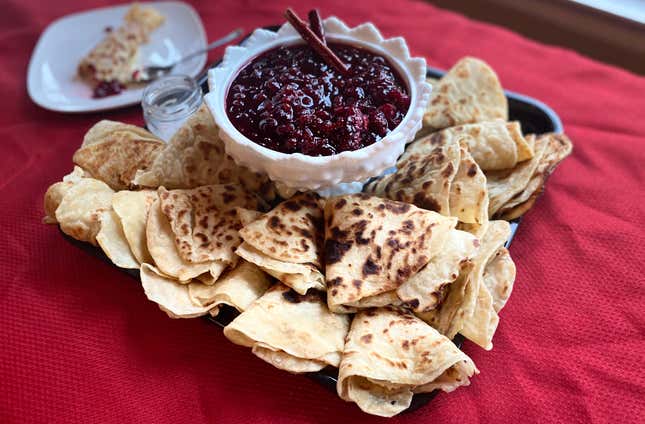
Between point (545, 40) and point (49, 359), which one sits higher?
point (545, 40)

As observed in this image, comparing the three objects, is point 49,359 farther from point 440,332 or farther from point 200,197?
point 440,332

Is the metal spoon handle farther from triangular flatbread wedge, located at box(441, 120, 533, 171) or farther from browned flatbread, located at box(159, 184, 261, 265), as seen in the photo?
triangular flatbread wedge, located at box(441, 120, 533, 171)

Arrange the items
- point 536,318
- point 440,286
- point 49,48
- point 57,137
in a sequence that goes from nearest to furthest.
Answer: point 440,286, point 536,318, point 57,137, point 49,48

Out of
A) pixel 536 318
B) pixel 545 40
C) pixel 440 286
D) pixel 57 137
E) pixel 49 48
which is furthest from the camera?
pixel 545 40

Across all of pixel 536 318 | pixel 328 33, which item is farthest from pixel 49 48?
pixel 536 318

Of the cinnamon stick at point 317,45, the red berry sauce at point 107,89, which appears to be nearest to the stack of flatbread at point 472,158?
the cinnamon stick at point 317,45

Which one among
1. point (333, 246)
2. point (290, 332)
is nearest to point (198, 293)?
point (290, 332)

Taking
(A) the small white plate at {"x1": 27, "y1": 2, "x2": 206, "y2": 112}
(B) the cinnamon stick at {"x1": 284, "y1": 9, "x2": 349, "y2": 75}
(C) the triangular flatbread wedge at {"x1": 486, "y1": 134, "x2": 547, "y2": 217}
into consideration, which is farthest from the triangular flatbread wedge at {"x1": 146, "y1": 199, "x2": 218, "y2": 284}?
(A) the small white plate at {"x1": 27, "y1": 2, "x2": 206, "y2": 112}

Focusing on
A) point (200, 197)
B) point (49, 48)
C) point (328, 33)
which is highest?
point (328, 33)
